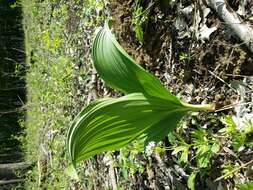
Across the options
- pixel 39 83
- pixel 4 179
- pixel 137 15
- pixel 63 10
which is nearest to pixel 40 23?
pixel 39 83

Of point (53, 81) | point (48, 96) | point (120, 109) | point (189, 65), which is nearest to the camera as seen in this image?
point (120, 109)

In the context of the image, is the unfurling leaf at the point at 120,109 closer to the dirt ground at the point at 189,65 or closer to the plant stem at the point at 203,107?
the plant stem at the point at 203,107

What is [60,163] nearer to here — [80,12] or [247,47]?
[80,12]

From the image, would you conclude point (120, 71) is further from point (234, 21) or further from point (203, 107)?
point (234, 21)

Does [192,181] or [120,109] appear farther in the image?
[192,181]

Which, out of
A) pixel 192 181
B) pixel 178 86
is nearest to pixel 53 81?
pixel 178 86

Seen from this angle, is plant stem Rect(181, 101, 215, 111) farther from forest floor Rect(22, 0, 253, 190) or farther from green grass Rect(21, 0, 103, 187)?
green grass Rect(21, 0, 103, 187)

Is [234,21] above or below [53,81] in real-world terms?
below
